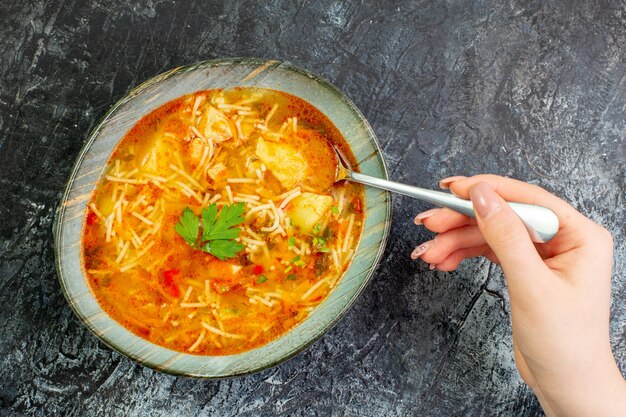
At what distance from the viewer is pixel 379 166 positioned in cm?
274

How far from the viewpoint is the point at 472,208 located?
246cm

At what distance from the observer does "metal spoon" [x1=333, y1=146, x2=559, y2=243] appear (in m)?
2.40

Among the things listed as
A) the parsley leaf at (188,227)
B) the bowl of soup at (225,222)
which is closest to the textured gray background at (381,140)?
the bowl of soup at (225,222)

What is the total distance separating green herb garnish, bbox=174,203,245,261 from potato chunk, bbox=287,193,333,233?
25 centimetres

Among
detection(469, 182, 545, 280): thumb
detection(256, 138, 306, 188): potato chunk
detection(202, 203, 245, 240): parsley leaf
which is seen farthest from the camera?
detection(256, 138, 306, 188): potato chunk

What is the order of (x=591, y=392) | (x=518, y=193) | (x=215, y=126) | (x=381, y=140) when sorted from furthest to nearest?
(x=381, y=140), (x=215, y=126), (x=518, y=193), (x=591, y=392)

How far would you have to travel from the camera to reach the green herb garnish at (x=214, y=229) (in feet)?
8.85

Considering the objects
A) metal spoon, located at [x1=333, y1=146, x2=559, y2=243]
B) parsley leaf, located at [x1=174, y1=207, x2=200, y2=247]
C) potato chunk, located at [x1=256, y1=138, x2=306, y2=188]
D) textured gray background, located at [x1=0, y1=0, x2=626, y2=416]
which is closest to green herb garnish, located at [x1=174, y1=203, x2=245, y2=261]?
parsley leaf, located at [x1=174, y1=207, x2=200, y2=247]

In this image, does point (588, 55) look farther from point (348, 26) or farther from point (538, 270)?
point (538, 270)

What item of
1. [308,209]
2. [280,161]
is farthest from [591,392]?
[280,161]

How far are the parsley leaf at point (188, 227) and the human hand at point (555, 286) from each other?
1.05 m

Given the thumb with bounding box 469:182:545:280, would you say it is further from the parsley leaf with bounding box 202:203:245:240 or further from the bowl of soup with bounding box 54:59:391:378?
the parsley leaf with bounding box 202:203:245:240

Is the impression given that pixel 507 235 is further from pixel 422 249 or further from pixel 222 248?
pixel 222 248

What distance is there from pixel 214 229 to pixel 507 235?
1.28 m
